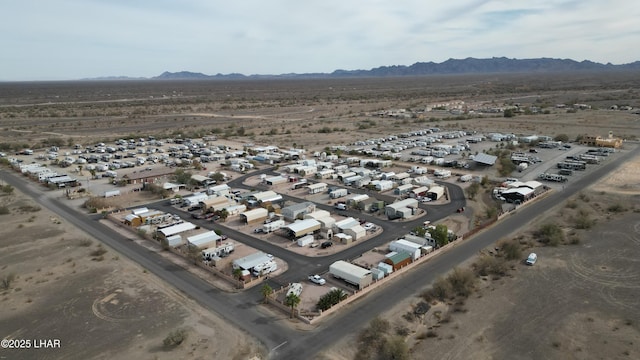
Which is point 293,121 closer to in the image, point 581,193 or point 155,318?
point 581,193

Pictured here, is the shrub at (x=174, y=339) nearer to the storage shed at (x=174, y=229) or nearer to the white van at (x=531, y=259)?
the storage shed at (x=174, y=229)

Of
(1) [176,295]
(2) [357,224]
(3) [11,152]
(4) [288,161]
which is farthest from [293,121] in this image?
(1) [176,295]

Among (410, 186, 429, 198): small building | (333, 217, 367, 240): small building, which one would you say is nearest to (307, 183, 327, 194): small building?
(410, 186, 429, 198): small building

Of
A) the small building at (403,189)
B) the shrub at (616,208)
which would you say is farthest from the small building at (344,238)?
the shrub at (616,208)

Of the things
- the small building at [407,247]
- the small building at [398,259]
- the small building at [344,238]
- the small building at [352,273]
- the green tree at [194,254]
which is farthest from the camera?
the small building at [344,238]

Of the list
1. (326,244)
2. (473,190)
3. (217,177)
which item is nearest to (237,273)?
(326,244)

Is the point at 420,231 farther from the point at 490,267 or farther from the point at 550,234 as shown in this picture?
the point at 550,234
